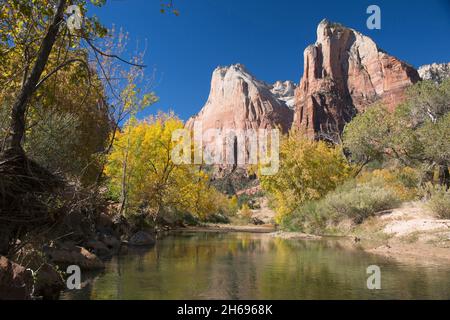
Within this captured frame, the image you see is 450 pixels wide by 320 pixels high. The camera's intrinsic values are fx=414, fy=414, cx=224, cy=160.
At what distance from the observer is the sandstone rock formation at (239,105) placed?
577 ft

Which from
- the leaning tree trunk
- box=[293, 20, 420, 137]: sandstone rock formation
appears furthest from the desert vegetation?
box=[293, 20, 420, 137]: sandstone rock formation

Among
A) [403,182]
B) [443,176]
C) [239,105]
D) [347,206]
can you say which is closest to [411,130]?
[443,176]

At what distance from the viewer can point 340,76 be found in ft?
550

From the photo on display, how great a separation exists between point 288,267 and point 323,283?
289cm

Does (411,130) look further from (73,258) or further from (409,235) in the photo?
(73,258)

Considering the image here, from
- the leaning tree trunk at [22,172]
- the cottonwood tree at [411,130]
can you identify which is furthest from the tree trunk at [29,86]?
the cottonwood tree at [411,130]

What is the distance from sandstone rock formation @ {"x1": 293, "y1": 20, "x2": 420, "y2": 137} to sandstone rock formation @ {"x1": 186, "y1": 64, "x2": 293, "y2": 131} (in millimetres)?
14213

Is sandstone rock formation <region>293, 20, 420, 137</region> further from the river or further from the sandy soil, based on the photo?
the river

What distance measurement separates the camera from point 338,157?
36.8m

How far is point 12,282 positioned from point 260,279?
598cm

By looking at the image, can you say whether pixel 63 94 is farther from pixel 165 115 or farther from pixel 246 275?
pixel 246 275

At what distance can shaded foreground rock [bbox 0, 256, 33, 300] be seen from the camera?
6.69 m

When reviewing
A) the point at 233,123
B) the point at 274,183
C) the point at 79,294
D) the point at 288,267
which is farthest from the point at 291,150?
the point at 233,123
